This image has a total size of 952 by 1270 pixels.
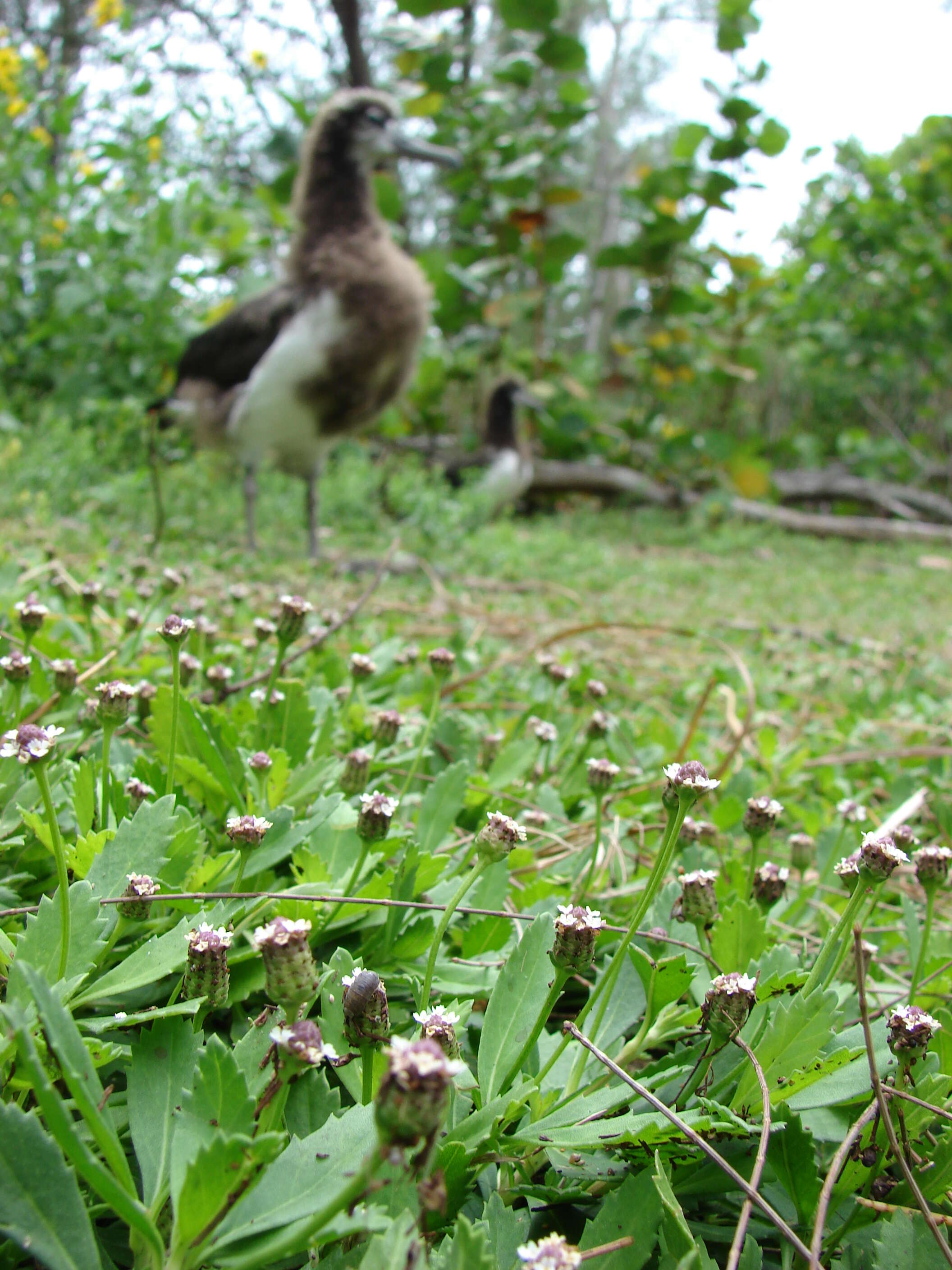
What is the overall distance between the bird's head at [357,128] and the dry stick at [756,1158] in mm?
4396

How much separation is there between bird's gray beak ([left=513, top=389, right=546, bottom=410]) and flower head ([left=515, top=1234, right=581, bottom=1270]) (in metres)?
7.28

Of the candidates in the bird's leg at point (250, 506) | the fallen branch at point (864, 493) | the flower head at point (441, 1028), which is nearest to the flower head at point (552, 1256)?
the flower head at point (441, 1028)

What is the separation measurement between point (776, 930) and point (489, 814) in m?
0.47

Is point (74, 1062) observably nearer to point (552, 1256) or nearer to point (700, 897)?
point (552, 1256)

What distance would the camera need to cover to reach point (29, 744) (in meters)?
0.63

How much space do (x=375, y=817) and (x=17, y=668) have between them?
17.6 inches

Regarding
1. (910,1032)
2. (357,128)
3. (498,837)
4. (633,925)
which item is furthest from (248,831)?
(357,128)

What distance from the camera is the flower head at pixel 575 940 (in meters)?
0.60

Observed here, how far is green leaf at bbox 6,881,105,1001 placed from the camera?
632 millimetres

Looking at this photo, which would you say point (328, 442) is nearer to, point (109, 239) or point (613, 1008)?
point (109, 239)

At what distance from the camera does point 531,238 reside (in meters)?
7.61

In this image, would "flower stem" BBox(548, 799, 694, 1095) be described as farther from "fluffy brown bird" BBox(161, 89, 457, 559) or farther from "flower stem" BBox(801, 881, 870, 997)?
"fluffy brown bird" BBox(161, 89, 457, 559)

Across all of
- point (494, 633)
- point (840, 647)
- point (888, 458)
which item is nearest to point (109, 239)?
point (494, 633)

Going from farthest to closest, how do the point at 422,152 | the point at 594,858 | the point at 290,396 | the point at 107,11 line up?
the point at 107,11
the point at 422,152
the point at 290,396
the point at 594,858
